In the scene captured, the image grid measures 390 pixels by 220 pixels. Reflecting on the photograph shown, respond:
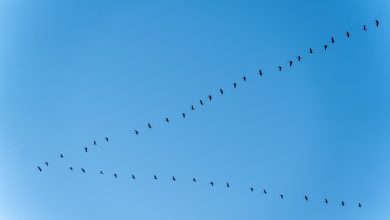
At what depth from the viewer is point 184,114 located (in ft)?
117

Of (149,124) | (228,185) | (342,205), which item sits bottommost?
(342,205)

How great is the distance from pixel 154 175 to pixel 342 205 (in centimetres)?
1077

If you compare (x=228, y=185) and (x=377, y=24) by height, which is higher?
(x=377, y=24)

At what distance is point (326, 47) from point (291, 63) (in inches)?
83.0

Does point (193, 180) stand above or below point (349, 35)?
below

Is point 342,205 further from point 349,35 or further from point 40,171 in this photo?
point 40,171

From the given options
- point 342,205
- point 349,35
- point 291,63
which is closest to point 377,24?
point 349,35

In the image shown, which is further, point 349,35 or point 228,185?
point 228,185

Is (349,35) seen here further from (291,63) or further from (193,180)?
(193,180)

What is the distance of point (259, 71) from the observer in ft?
116

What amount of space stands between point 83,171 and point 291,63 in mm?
13436

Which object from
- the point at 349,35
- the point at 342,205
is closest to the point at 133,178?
the point at 342,205

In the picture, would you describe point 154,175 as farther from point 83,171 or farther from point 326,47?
point 326,47

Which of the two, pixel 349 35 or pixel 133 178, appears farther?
pixel 133 178
